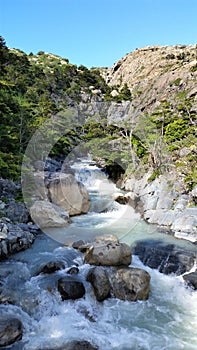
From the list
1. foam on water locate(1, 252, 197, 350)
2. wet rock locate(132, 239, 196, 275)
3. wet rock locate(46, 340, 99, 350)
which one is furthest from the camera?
wet rock locate(132, 239, 196, 275)

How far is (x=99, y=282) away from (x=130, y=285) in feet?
2.92

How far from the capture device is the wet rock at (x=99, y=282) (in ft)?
22.5

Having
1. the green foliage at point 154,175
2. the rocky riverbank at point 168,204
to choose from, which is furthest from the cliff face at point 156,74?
the rocky riverbank at point 168,204

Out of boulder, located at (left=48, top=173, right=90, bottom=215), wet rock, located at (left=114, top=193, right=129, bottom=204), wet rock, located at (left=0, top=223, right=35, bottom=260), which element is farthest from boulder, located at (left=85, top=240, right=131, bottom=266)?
wet rock, located at (left=114, top=193, right=129, bottom=204)

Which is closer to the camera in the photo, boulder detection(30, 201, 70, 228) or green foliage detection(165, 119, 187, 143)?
boulder detection(30, 201, 70, 228)

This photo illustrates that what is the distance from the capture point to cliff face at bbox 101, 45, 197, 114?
38531mm

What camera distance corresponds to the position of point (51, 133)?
21562 mm

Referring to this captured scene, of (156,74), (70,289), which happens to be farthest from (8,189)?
(156,74)

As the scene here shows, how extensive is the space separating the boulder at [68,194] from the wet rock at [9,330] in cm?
894

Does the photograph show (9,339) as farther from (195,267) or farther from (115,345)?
(195,267)

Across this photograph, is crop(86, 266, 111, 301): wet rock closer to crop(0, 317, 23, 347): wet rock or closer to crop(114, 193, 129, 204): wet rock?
crop(0, 317, 23, 347): wet rock

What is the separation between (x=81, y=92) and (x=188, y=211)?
121 feet

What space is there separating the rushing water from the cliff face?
27.2 m

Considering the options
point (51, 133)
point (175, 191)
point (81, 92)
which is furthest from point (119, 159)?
point (81, 92)
